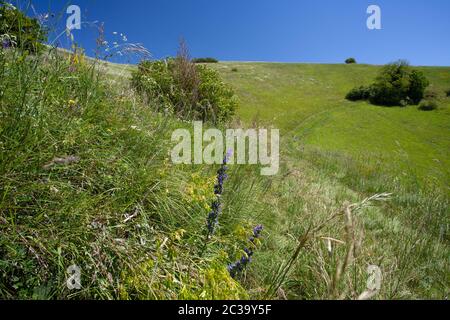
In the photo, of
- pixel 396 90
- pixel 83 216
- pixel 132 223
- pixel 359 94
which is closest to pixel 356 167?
pixel 132 223

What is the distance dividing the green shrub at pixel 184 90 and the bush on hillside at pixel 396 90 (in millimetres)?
40897

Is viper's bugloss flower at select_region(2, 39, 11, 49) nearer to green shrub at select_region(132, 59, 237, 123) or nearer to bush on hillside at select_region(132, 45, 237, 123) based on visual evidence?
green shrub at select_region(132, 59, 237, 123)

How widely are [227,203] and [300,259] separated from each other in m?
0.93

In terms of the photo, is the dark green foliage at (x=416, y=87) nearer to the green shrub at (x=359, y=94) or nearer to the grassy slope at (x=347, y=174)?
the grassy slope at (x=347, y=174)

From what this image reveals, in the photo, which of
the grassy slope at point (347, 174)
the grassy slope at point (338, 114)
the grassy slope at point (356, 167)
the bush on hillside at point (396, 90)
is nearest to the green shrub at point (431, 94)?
the bush on hillside at point (396, 90)

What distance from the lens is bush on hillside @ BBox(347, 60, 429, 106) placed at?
48.3 metres

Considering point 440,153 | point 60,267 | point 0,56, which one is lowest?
point 440,153

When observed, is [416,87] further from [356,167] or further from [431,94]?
[356,167]

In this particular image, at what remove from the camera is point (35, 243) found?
1.79 meters

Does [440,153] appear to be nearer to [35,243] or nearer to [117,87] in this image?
[117,87]

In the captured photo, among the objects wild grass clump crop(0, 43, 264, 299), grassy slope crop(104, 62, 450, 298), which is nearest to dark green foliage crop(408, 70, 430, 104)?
grassy slope crop(104, 62, 450, 298)

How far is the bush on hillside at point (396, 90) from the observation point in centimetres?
4831
